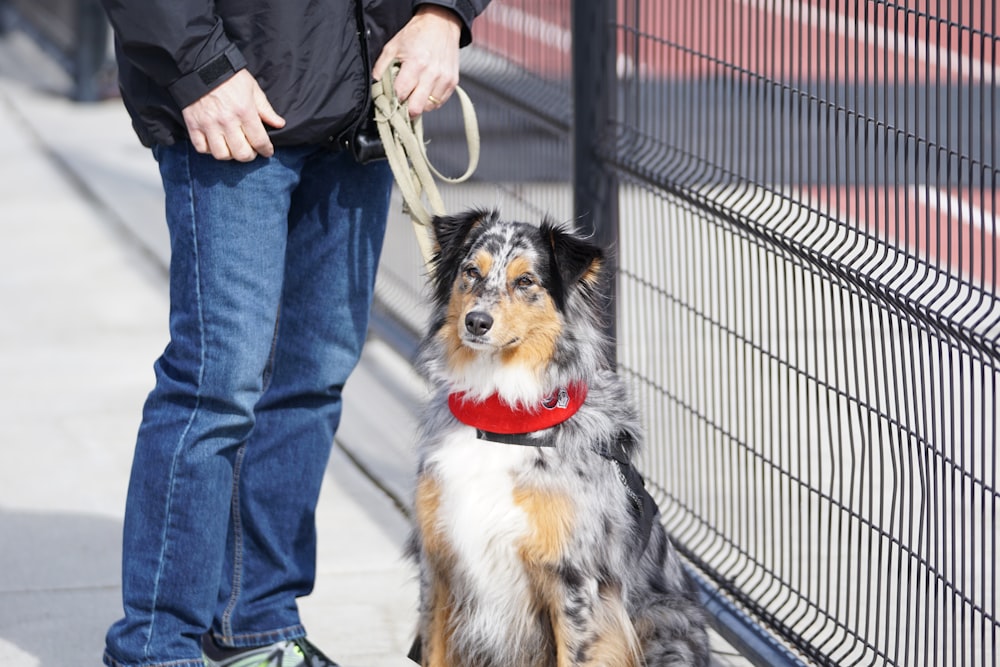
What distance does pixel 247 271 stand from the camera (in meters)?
3.10

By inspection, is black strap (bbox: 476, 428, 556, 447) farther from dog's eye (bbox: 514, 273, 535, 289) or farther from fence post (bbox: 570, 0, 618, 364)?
fence post (bbox: 570, 0, 618, 364)

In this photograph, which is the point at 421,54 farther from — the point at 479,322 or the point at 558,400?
the point at 558,400

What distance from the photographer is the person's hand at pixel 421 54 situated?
3.27 metres

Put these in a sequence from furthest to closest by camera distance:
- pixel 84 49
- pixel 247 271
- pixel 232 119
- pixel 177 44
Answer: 1. pixel 84 49
2. pixel 247 271
3. pixel 232 119
4. pixel 177 44

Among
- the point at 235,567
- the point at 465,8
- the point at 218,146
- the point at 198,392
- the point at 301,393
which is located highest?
the point at 465,8

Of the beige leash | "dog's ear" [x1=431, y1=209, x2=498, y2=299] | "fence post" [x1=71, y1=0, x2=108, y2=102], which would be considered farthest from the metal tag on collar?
"fence post" [x1=71, y1=0, x2=108, y2=102]

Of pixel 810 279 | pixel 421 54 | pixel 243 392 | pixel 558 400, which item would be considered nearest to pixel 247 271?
pixel 243 392

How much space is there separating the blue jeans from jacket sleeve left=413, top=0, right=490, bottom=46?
1.28 feet

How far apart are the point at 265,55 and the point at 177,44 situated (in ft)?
0.81

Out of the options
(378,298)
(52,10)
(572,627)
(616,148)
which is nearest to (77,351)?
(378,298)

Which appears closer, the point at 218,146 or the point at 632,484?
the point at 218,146

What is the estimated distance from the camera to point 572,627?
3.14 metres

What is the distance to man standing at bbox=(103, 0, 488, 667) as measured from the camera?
2998 mm

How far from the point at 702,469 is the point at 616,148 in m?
1.13
